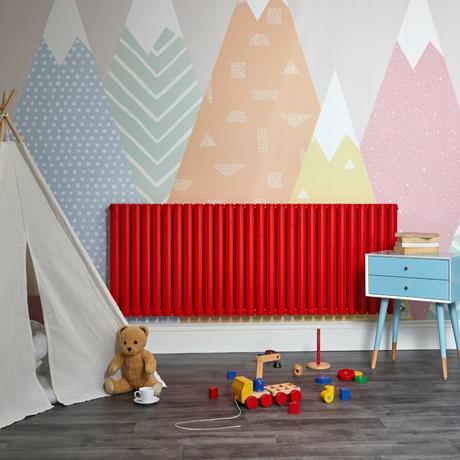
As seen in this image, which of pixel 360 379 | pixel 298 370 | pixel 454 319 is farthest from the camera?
pixel 454 319

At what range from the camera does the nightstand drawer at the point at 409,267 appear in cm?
308

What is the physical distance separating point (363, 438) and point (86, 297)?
144cm

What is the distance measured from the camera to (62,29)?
3.64 m

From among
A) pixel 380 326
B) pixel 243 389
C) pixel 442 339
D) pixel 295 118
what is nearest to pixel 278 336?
pixel 380 326

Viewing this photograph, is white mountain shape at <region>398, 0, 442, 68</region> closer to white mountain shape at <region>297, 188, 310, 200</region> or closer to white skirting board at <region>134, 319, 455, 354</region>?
white mountain shape at <region>297, 188, 310, 200</region>

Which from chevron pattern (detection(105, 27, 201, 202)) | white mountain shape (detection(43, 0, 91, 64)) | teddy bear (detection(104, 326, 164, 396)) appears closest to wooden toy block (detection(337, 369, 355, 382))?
teddy bear (detection(104, 326, 164, 396))

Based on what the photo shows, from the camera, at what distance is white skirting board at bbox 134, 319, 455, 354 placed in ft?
12.1

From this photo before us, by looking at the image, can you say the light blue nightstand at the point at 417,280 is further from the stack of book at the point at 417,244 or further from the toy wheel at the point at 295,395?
the toy wheel at the point at 295,395

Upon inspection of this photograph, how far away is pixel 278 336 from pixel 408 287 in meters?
0.92

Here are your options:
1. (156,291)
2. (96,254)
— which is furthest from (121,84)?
(156,291)

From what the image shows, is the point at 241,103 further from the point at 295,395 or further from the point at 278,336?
the point at 295,395

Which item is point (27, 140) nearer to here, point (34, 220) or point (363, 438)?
point (34, 220)

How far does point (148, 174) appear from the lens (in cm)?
368

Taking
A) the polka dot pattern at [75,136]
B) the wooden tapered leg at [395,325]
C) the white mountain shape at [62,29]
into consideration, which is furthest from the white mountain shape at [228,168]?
the wooden tapered leg at [395,325]
